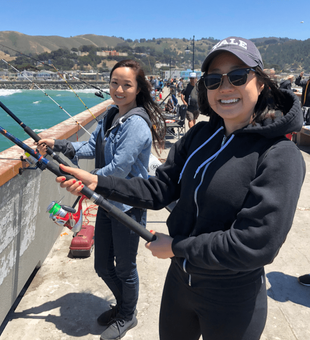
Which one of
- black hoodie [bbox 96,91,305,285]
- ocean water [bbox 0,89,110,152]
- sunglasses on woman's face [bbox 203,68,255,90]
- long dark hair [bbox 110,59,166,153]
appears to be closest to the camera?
black hoodie [bbox 96,91,305,285]

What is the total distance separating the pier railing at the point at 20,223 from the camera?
270 cm

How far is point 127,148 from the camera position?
2.37 meters

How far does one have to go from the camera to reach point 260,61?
144cm

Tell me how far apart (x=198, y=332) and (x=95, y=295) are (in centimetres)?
191

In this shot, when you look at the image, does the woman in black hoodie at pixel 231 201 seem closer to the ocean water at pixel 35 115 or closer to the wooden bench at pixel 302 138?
the ocean water at pixel 35 115

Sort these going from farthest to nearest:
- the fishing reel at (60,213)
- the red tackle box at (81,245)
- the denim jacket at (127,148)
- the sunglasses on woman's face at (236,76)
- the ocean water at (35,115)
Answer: the ocean water at (35,115), the red tackle box at (81,245), the fishing reel at (60,213), the denim jacket at (127,148), the sunglasses on woman's face at (236,76)

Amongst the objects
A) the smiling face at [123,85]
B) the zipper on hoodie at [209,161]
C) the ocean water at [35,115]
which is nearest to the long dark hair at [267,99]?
the zipper on hoodie at [209,161]

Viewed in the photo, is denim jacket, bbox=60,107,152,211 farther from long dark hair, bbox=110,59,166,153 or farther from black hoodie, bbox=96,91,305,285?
black hoodie, bbox=96,91,305,285

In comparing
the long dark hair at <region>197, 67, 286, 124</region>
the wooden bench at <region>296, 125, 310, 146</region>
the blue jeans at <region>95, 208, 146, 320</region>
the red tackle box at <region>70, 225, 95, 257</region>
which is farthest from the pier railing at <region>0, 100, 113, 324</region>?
the wooden bench at <region>296, 125, 310, 146</region>

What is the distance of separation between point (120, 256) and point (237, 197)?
1460mm

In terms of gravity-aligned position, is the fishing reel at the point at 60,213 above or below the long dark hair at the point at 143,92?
below

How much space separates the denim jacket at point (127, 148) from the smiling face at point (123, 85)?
0.43 feet

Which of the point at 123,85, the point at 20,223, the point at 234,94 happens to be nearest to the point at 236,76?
the point at 234,94

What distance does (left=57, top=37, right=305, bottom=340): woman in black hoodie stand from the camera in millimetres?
1236
